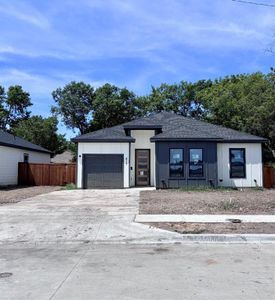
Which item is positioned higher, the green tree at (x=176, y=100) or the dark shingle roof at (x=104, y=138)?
the green tree at (x=176, y=100)

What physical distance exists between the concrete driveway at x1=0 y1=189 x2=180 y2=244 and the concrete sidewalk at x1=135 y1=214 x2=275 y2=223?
568 mm

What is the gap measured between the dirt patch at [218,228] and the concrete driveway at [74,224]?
55 cm

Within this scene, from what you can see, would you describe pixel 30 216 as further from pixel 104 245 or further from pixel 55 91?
pixel 55 91

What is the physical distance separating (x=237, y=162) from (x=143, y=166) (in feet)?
19.5

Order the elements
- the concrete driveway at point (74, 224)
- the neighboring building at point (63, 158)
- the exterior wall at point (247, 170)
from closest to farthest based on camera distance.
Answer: the concrete driveway at point (74, 224), the exterior wall at point (247, 170), the neighboring building at point (63, 158)

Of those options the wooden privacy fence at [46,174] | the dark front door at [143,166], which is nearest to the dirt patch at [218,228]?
the dark front door at [143,166]

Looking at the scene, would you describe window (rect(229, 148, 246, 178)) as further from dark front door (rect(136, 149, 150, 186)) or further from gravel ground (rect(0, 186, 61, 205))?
gravel ground (rect(0, 186, 61, 205))

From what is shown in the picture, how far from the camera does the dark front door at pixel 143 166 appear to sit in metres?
25.5

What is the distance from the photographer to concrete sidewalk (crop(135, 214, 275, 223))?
11.5 meters

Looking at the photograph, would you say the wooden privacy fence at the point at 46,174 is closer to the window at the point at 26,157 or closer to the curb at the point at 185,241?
the window at the point at 26,157

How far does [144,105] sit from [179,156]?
97.5 ft

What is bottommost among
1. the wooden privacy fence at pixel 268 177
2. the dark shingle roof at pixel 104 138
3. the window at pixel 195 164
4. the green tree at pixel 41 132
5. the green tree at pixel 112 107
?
the wooden privacy fence at pixel 268 177

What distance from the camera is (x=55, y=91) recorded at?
183 ft

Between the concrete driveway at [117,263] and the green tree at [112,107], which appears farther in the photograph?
the green tree at [112,107]
